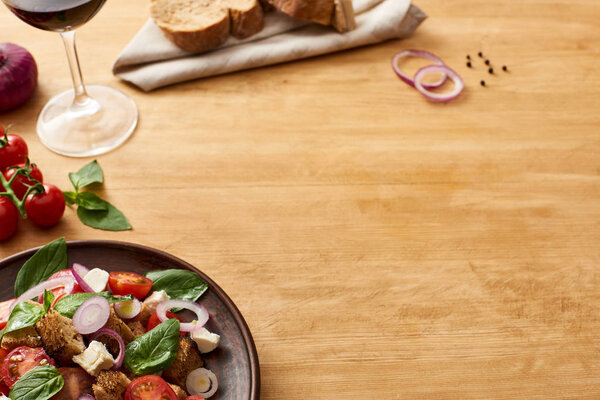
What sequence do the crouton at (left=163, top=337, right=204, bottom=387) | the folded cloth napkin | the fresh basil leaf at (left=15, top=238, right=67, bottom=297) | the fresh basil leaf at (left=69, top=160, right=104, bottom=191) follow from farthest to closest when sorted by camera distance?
the folded cloth napkin < the fresh basil leaf at (left=69, top=160, right=104, bottom=191) < the fresh basil leaf at (left=15, top=238, right=67, bottom=297) < the crouton at (left=163, top=337, right=204, bottom=387)

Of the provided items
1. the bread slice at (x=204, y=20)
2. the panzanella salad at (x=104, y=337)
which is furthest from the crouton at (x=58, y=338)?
the bread slice at (x=204, y=20)

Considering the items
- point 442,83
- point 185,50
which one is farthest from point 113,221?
point 442,83

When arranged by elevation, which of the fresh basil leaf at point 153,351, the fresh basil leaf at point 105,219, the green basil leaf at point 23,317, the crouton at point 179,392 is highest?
the green basil leaf at point 23,317

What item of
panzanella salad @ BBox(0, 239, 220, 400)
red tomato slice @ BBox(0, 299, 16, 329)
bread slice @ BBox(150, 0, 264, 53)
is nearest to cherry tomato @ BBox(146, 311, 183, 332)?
panzanella salad @ BBox(0, 239, 220, 400)

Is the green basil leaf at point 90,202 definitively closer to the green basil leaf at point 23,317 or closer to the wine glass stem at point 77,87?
the wine glass stem at point 77,87

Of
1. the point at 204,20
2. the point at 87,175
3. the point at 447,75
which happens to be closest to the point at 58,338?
the point at 87,175

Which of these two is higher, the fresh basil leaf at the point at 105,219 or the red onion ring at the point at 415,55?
the fresh basil leaf at the point at 105,219

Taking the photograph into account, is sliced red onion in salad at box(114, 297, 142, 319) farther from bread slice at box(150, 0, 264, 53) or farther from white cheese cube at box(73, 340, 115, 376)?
bread slice at box(150, 0, 264, 53)

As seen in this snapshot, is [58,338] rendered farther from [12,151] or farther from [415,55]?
[415,55]
